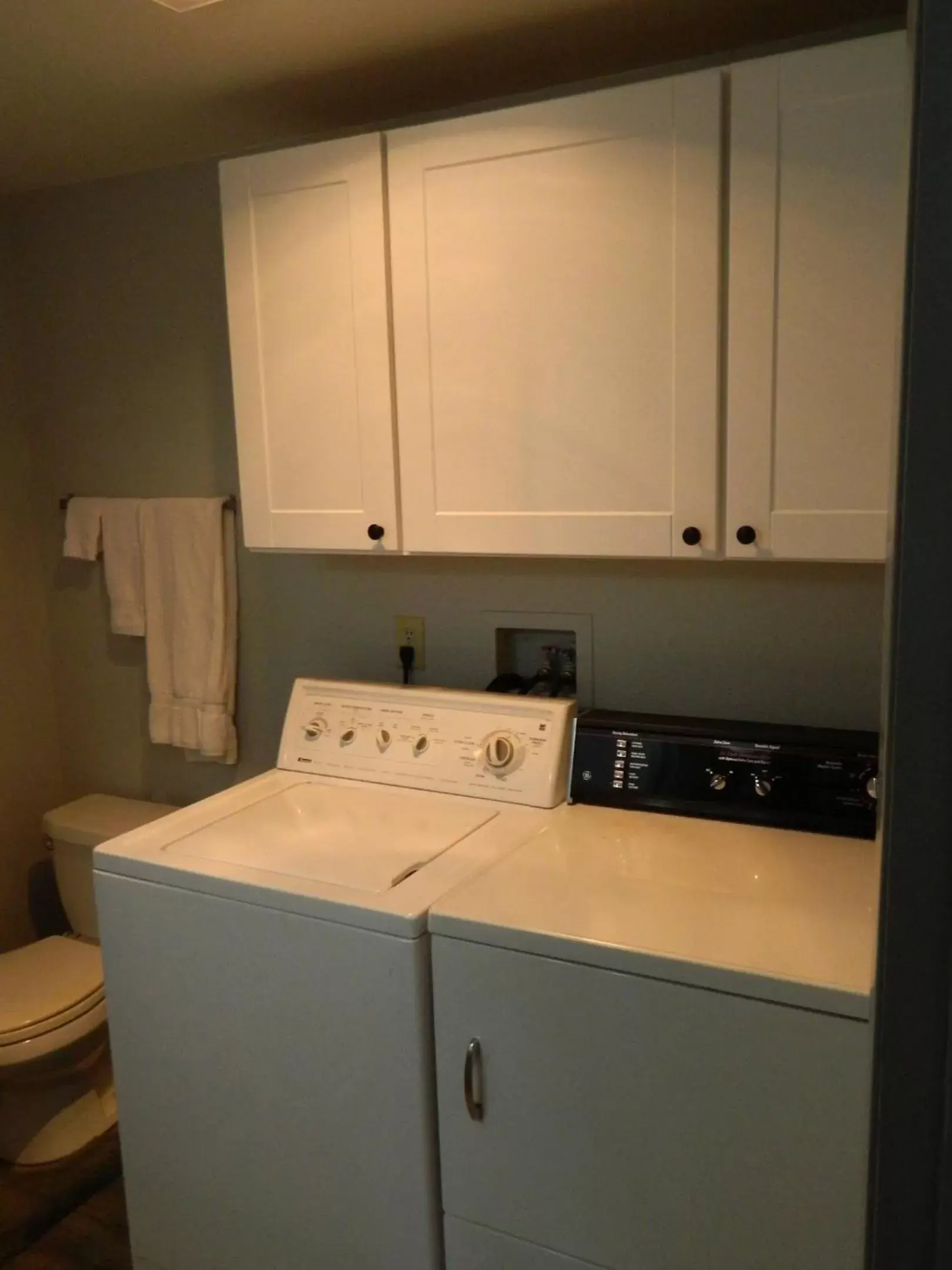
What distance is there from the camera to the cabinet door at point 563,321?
1615mm

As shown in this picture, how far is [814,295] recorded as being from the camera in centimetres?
154

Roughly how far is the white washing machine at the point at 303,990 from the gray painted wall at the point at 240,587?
0.90 feet

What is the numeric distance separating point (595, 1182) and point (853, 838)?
26.6 inches

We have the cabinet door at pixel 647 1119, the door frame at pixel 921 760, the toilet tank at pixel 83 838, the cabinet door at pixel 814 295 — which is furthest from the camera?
the toilet tank at pixel 83 838

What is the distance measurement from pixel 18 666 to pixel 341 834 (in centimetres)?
144

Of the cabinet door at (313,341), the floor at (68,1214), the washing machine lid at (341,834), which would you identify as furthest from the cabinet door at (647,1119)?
the floor at (68,1214)

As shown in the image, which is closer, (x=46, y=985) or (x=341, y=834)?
(x=341, y=834)

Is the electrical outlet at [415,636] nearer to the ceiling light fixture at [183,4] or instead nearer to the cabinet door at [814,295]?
the cabinet door at [814,295]

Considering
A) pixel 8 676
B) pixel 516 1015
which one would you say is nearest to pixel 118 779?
pixel 8 676

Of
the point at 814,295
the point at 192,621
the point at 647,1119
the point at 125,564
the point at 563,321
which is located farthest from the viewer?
the point at 125,564

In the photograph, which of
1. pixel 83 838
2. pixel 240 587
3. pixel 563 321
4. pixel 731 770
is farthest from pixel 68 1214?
pixel 563 321

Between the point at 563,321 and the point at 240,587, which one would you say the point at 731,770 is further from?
the point at 240,587

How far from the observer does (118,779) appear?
2848mm

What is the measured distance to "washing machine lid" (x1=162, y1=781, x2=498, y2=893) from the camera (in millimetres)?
1675
